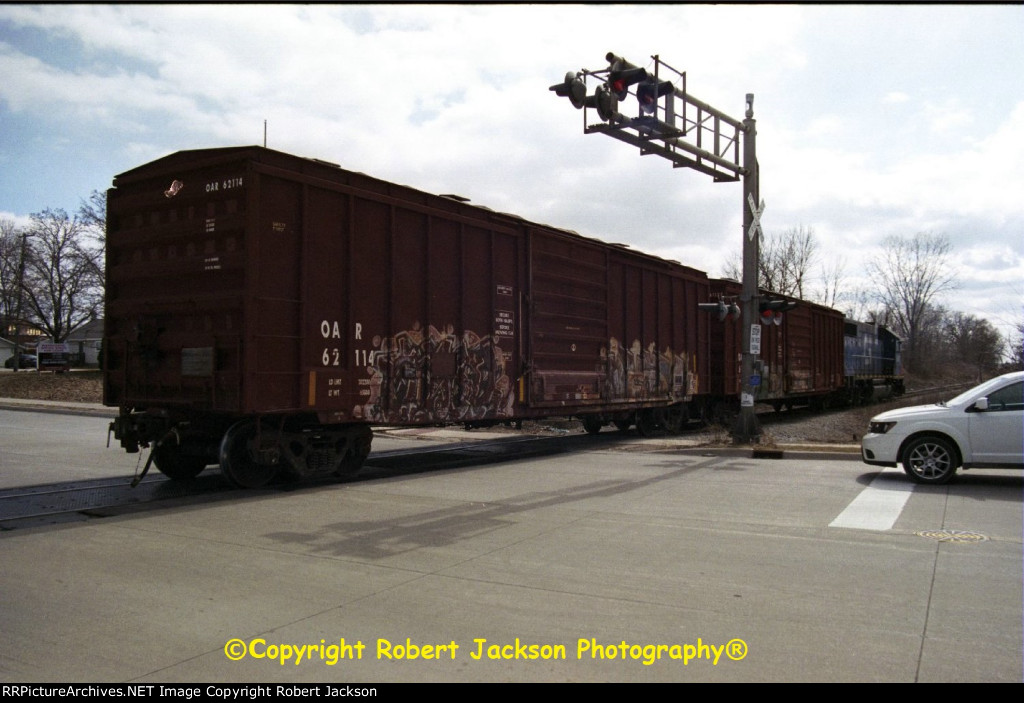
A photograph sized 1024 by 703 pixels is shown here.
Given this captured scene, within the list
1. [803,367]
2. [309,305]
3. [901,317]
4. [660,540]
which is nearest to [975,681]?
[660,540]

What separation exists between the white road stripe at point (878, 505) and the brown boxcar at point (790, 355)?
17.9 ft

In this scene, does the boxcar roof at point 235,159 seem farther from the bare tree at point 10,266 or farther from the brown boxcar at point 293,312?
the bare tree at point 10,266

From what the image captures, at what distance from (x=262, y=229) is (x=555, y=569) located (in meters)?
5.79

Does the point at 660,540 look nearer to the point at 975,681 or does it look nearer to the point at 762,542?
the point at 762,542

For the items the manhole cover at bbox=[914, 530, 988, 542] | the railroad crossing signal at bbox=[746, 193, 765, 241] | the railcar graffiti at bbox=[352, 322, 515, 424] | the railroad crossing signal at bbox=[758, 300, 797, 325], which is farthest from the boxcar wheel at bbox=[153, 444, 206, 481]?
the railroad crossing signal at bbox=[758, 300, 797, 325]

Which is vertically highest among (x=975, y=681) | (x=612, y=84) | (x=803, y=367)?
(x=612, y=84)

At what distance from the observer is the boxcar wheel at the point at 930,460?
9.72 metres

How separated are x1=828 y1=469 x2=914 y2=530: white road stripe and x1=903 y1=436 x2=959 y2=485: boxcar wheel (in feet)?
0.78

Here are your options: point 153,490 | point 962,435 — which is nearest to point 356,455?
point 153,490

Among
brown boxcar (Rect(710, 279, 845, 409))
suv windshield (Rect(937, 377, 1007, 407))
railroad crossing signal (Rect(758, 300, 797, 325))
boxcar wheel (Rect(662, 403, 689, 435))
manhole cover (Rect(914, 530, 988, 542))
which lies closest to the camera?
manhole cover (Rect(914, 530, 988, 542))

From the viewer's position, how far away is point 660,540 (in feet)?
22.0

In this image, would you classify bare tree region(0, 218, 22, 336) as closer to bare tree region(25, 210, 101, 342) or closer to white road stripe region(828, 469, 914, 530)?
bare tree region(25, 210, 101, 342)

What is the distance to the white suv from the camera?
9.46m

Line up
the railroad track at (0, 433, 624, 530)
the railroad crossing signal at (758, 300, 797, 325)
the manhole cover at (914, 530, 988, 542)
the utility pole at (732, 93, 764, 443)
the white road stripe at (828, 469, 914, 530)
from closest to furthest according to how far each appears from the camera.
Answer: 1. the manhole cover at (914, 530, 988, 542)
2. the white road stripe at (828, 469, 914, 530)
3. the railroad track at (0, 433, 624, 530)
4. the utility pole at (732, 93, 764, 443)
5. the railroad crossing signal at (758, 300, 797, 325)
